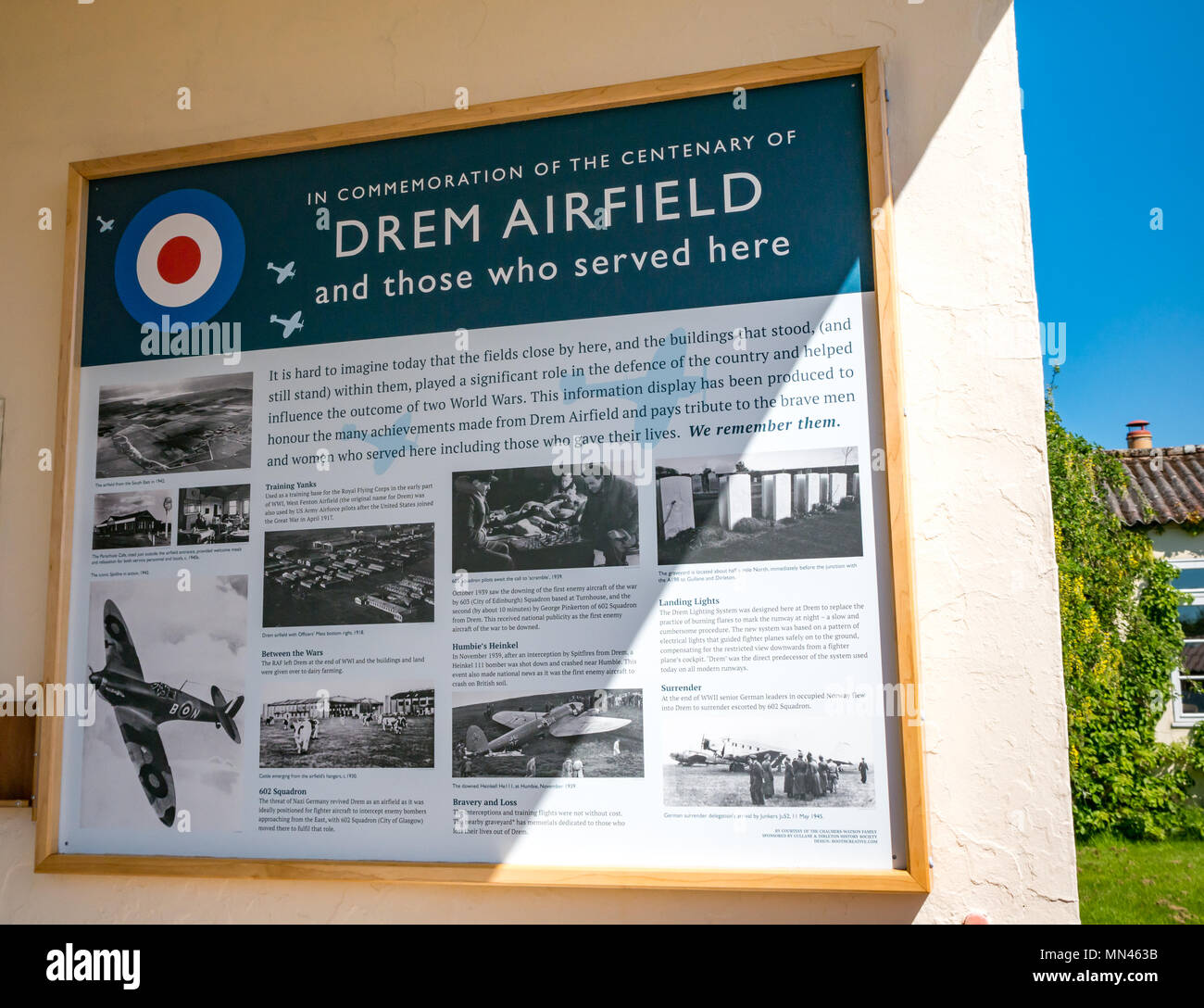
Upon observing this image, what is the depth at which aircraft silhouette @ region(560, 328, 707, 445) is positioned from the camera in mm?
1791

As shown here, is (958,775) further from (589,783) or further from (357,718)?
(357,718)

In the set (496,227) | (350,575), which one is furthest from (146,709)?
(496,227)

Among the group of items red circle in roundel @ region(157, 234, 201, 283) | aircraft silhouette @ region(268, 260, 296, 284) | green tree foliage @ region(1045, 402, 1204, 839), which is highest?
red circle in roundel @ region(157, 234, 201, 283)

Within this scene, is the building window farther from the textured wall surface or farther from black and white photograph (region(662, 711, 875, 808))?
black and white photograph (region(662, 711, 875, 808))

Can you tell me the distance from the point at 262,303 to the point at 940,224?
4.80 feet

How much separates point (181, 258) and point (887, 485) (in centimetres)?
167

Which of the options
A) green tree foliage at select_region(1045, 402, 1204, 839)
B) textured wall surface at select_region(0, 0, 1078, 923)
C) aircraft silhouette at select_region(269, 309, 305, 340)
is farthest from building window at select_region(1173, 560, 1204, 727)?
aircraft silhouette at select_region(269, 309, 305, 340)

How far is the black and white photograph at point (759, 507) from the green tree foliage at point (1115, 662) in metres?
7.19

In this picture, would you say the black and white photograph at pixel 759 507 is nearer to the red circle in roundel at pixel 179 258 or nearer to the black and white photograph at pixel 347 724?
the black and white photograph at pixel 347 724

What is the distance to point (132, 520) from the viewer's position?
2.05 metres

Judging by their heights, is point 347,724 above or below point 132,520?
below

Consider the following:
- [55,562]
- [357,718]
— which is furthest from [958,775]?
[55,562]

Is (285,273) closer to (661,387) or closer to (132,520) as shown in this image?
(132,520)

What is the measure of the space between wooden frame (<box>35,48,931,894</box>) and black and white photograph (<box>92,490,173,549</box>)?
0.08 m
